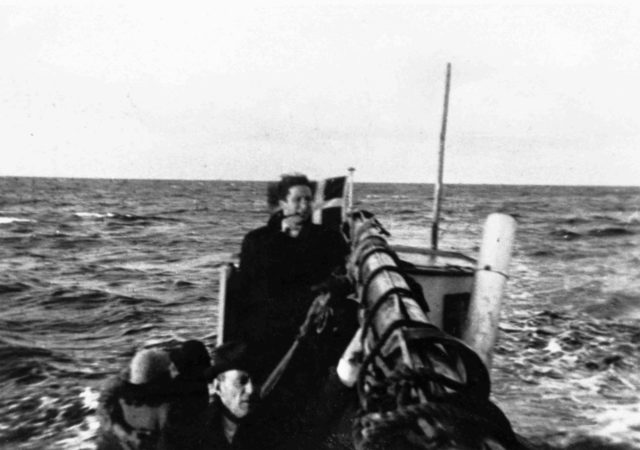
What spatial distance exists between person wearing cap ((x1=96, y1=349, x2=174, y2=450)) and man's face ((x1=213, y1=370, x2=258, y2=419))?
312 millimetres

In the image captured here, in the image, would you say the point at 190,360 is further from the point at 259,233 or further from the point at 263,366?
the point at 259,233

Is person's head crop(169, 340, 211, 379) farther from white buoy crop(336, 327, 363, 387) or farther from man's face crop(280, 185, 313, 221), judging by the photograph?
man's face crop(280, 185, 313, 221)

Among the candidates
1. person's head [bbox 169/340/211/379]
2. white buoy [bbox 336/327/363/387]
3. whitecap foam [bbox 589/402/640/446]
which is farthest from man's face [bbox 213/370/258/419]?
whitecap foam [bbox 589/402/640/446]

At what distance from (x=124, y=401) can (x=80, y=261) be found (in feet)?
68.4

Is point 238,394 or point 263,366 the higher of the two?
point 238,394

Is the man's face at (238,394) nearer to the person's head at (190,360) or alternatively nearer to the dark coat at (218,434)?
the dark coat at (218,434)

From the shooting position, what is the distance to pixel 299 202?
4.96 metres

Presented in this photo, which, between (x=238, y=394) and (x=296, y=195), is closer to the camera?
(x=238, y=394)

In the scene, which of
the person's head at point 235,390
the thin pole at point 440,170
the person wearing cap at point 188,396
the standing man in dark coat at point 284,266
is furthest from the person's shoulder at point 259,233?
the thin pole at point 440,170

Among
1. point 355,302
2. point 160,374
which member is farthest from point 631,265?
point 160,374

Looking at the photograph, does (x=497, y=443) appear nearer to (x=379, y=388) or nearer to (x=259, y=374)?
(x=379, y=388)

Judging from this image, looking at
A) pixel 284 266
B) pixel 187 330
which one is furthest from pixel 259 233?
pixel 187 330

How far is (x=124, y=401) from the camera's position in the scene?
3422mm

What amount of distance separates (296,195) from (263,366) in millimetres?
1404
